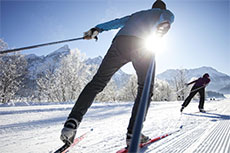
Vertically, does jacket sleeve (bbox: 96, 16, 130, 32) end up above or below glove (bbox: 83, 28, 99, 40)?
above

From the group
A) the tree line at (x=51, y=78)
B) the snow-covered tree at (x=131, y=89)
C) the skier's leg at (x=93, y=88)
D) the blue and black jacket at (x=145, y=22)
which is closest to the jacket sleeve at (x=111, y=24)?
the blue and black jacket at (x=145, y=22)

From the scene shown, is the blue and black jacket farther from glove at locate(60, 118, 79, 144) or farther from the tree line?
the tree line

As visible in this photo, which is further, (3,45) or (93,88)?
(3,45)

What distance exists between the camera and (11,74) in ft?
55.8

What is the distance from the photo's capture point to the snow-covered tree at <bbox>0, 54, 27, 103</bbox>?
645 inches

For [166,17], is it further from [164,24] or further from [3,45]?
[3,45]

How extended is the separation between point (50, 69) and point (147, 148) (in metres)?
26.5

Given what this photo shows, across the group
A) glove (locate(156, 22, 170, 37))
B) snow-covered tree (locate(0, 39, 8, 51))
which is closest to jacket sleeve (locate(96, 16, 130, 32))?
glove (locate(156, 22, 170, 37))

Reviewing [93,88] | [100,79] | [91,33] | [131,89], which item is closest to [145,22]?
[91,33]

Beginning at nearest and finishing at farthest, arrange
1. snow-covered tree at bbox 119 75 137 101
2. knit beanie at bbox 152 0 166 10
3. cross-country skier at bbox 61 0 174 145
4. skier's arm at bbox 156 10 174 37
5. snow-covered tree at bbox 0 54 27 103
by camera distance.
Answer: skier's arm at bbox 156 10 174 37 → cross-country skier at bbox 61 0 174 145 → knit beanie at bbox 152 0 166 10 → snow-covered tree at bbox 0 54 27 103 → snow-covered tree at bbox 119 75 137 101

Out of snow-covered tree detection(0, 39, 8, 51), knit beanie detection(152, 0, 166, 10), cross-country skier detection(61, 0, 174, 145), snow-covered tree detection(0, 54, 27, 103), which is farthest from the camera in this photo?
snow-covered tree detection(0, 54, 27, 103)

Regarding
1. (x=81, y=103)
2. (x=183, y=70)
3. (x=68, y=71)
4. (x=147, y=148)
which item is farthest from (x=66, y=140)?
(x=183, y=70)

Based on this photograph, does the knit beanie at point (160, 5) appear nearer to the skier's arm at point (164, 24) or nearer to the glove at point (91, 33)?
the skier's arm at point (164, 24)

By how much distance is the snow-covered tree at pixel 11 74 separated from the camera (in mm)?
16375
